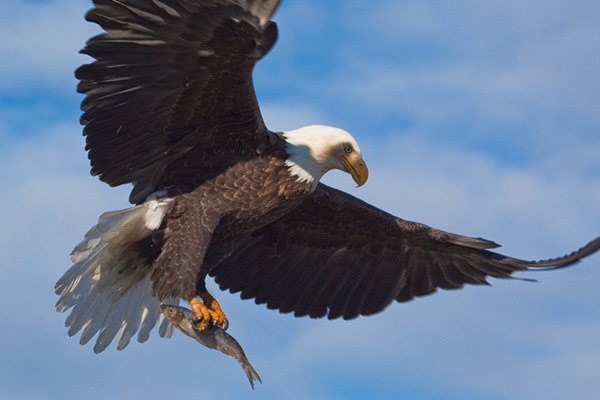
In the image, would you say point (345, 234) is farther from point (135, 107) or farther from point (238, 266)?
point (135, 107)

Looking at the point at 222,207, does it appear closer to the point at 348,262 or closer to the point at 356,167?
the point at 356,167

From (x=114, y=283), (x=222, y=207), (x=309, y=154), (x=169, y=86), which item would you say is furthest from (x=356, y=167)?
(x=114, y=283)

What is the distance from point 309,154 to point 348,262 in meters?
1.49

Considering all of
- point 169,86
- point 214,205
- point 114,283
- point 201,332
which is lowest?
point 201,332

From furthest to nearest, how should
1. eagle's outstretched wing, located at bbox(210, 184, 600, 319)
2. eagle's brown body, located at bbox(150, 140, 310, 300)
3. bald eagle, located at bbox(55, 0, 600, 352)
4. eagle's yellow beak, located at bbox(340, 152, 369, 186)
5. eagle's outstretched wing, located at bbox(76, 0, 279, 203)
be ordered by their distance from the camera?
eagle's outstretched wing, located at bbox(210, 184, 600, 319) → eagle's yellow beak, located at bbox(340, 152, 369, 186) → eagle's brown body, located at bbox(150, 140, 310, 300) → bald eagle, located at bbox(55, 0, 600, 352) → eagle's outstretched wing, located at bbox(76, 0, 279, 203)

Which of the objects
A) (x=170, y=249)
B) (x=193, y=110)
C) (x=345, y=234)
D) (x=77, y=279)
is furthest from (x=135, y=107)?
(x=345, y=234)

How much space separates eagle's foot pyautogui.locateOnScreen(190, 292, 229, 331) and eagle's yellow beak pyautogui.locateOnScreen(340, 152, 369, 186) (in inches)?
45.6

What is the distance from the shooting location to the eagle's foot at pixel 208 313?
705cm

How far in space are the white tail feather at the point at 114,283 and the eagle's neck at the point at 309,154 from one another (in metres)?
0.81

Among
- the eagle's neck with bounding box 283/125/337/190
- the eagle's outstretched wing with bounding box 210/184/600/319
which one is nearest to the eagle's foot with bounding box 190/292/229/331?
the eagle's neck with bounding box 283/125/337/190

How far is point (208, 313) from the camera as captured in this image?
7.11 m

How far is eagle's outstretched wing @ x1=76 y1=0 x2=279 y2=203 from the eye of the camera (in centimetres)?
669

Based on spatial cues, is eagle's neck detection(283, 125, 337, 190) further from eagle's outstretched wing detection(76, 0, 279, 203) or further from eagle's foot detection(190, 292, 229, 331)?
eagle's foot detection(190, 292, 229, 331)

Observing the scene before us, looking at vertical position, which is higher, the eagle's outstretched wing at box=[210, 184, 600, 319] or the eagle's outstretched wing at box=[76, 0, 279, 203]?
the eagle's outstretched wing at box=[210, 184, 600, 319]
